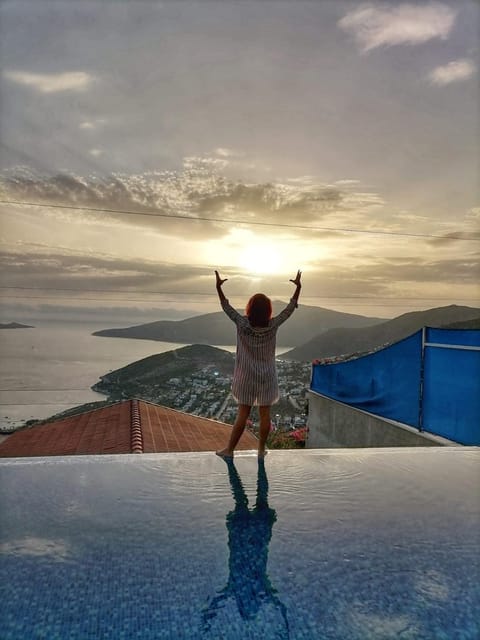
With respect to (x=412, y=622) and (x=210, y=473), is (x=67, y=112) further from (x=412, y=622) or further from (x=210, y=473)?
(x=412, y=622)

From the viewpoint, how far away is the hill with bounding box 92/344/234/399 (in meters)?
21.7

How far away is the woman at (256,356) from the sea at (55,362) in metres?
9.55

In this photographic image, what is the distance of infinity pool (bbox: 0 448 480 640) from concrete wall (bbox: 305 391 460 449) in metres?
2.46

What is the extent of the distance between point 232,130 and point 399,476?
911cm

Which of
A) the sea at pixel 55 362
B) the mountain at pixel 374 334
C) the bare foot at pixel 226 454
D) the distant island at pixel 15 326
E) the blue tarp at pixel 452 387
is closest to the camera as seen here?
the bare foot at pixel 226 454

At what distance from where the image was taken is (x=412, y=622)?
2.31 m

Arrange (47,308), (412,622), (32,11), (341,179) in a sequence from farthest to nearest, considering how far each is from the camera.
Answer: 1. (47,308)
2. (341,179)
3. (32,11)
4. (412,622)

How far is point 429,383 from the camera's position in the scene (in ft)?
21.7

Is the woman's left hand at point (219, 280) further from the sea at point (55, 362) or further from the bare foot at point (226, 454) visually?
the sea at point (55, 362)

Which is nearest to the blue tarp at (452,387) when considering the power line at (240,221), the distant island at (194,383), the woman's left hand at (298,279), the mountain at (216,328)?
the woman's left hand at (298,279)

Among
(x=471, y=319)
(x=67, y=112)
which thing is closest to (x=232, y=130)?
(x=67, y=112)

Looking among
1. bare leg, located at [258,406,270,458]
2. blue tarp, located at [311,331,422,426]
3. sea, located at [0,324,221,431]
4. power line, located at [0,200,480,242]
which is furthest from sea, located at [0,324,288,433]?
bare leg, located at [258,406,270,458]

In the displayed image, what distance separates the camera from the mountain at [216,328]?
23.4 metres

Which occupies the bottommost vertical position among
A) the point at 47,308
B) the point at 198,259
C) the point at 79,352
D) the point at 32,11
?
the point at 79,352
